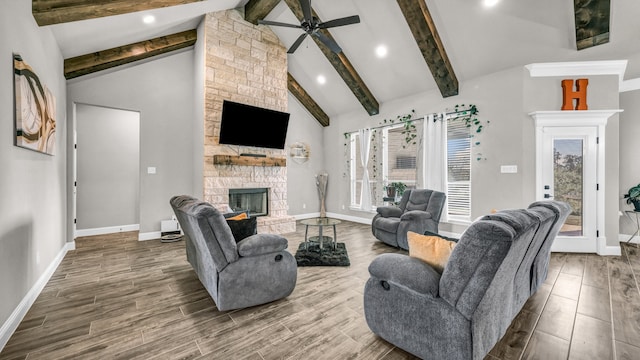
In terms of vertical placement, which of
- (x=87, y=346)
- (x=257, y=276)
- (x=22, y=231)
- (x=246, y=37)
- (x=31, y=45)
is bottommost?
(x=87, y=346)

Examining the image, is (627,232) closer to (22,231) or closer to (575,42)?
(575,42)

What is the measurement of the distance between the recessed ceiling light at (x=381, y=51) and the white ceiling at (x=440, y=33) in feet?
0.25

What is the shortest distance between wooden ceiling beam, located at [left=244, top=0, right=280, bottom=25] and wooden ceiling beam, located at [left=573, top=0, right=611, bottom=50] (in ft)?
14.4

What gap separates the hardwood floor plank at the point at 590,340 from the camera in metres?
1.82

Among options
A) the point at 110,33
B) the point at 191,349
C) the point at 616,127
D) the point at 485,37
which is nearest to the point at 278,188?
the point at 110,33

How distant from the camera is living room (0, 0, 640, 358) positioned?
7.50 ft

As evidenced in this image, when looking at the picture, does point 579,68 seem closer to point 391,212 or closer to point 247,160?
point 391,212

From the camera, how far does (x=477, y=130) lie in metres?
4.72

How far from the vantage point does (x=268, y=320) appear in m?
2.24

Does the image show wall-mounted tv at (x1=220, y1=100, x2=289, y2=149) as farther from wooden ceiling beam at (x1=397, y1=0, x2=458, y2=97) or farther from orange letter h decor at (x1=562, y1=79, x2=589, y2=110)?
orange letter h decor at (x1=562, y1=79, x2=589, y2=110)

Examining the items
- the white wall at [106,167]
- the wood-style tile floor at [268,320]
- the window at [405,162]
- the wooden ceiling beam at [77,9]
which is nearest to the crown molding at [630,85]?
the wood-style tile floor at [268,320]

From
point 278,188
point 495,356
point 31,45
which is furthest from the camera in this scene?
point 278,188

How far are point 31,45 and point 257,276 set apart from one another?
124 inches

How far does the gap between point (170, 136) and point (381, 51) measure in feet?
14.5
